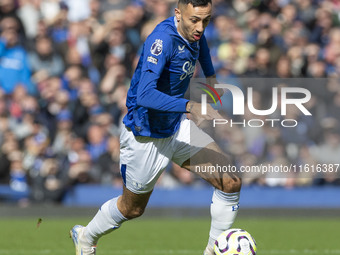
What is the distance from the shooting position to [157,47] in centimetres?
670

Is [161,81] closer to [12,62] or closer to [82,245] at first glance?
[82,245]

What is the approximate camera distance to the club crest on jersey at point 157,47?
6676mm

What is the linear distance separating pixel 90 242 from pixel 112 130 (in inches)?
261

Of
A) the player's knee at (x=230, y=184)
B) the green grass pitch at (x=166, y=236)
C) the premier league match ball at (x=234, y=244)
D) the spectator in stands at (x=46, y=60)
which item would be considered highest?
the player's knee at (x=230, y=184)

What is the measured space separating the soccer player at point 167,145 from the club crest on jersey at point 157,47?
0.04 metres

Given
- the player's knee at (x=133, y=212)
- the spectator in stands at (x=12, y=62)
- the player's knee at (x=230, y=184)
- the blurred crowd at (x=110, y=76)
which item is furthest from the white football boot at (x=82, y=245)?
the spectator in stands at (x=12, y=62)

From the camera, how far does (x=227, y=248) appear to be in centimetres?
691

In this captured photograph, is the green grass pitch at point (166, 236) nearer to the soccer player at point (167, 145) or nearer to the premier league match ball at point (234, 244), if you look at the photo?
the soccer player at point (167, 145)

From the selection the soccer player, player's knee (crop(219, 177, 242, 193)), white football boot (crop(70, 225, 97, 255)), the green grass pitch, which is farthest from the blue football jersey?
the green grass pitch

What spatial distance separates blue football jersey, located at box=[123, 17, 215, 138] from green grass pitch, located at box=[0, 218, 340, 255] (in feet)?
8.05

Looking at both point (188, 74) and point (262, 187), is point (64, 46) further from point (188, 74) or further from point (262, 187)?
point (188, 74)

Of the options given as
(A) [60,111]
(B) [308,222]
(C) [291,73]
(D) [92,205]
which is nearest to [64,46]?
(A) [60,111]

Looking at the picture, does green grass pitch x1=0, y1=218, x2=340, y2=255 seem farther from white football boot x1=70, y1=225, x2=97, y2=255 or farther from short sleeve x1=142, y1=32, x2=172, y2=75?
short sleeve x1=142, y1=32, x2=172, y2=75

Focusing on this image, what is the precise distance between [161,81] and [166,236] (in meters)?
4.49
